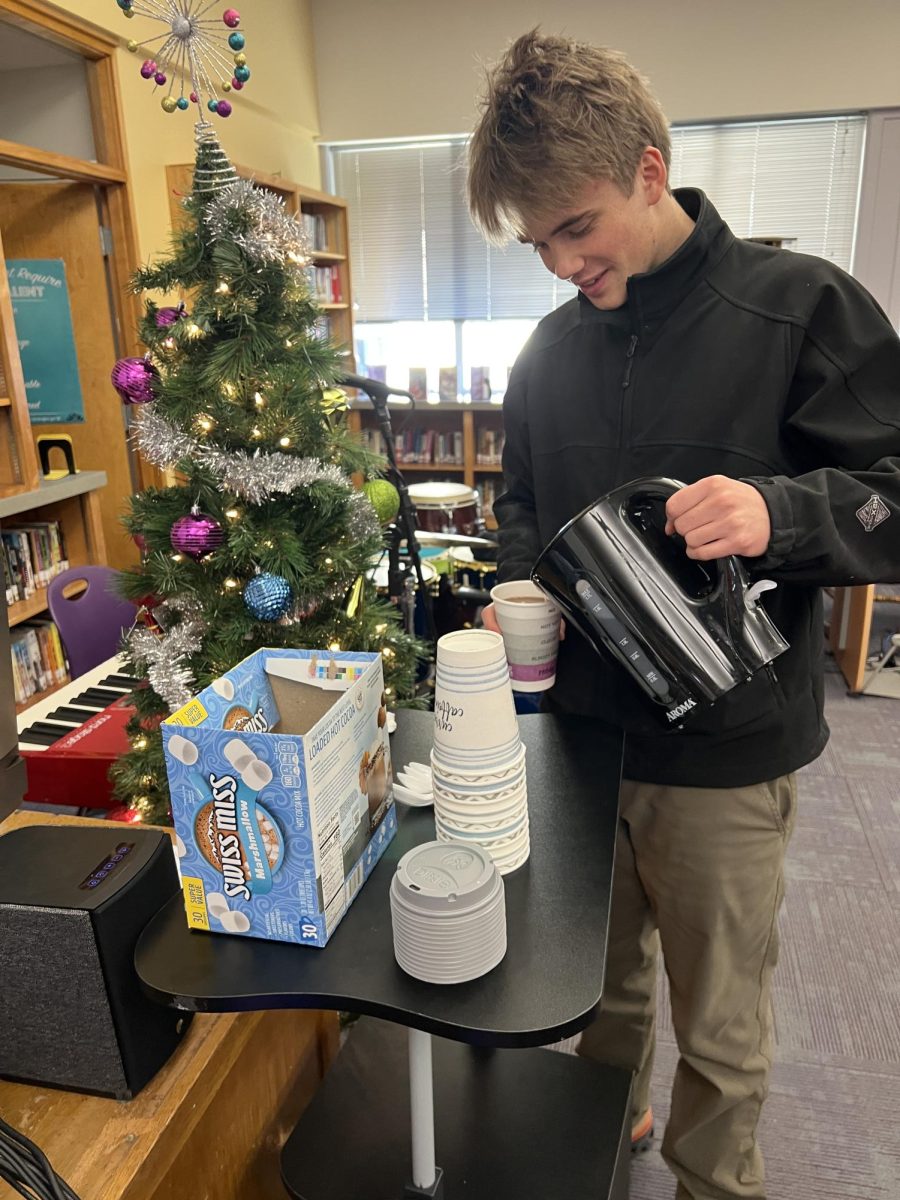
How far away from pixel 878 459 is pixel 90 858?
37.9 inches

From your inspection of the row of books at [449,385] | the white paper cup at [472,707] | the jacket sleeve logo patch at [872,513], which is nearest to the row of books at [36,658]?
the white paper cup at [472,707]

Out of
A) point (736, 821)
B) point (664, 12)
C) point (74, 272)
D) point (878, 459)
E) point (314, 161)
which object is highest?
point (664, 12)

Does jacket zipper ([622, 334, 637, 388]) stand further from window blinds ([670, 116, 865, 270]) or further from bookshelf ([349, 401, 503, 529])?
window blinds ([670, 116, 865, 270])

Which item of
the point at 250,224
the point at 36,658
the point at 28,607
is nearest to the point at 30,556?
the point at 28,607

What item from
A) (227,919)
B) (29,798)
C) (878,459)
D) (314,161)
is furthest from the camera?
(314,161)

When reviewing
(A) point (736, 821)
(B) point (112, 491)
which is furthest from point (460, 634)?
(B) point (112, 491)

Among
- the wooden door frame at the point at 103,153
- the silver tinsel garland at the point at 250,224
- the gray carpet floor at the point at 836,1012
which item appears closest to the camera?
the silver tinsel garland at the point at 250,224

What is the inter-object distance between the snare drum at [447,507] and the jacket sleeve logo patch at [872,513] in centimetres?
243

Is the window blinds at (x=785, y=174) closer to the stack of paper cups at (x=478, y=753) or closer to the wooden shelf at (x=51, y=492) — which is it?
the wooden shelf at (x=51, y=492)

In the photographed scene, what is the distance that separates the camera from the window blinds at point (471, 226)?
14.7 ft

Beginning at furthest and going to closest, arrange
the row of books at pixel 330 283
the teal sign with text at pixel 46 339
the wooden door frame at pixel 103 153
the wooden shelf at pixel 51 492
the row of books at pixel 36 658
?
the row of books at pixel 330 283
the teal sign with text at pixel 46 339
the row of books at pixel 36 658
the wooden door frame at pixel 103 153
the wooden shelf at pixel 51 492

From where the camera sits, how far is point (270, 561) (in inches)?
57.6

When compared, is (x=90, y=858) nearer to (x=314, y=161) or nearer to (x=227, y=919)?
(x=227, y=919)

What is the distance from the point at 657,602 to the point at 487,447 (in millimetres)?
4019
